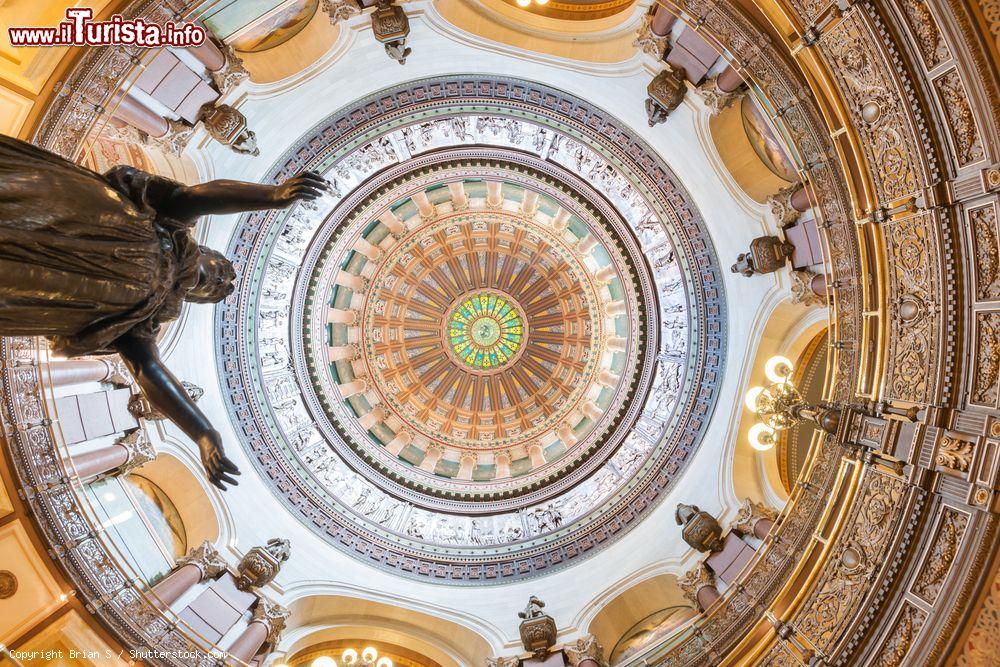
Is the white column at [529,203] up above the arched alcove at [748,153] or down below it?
above

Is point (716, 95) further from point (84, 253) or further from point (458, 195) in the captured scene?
point (84, 253)

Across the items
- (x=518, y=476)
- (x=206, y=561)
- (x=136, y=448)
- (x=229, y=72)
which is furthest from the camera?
(x=518, y=476)

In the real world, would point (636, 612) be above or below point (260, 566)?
below

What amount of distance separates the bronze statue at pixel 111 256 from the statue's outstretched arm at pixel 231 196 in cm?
1

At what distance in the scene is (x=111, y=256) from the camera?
541cm

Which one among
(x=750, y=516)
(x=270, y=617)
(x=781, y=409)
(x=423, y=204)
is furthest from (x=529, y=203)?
(x=270, y=617)

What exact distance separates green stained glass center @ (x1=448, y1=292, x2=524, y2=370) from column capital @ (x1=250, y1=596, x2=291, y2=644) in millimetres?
12741

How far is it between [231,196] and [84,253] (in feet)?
5.29

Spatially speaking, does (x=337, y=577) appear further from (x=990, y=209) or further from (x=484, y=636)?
(x=990, y=209)

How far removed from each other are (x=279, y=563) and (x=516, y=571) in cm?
647

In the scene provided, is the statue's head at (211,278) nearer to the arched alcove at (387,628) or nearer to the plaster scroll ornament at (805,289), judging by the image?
the arched alcove at (387,628)

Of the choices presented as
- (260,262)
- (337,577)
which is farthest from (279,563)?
(260,262)

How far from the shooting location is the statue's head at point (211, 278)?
694 cm

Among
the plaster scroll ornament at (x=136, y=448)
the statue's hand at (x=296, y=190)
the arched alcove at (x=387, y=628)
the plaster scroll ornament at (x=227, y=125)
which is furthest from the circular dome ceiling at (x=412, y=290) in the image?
the statue's hand at (x=296, y=190)
